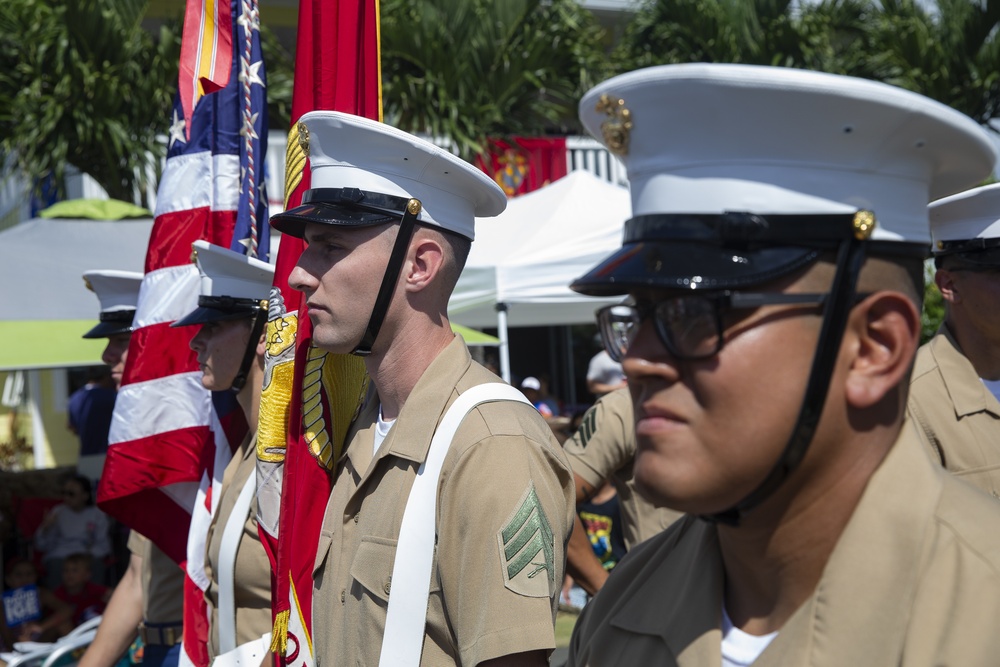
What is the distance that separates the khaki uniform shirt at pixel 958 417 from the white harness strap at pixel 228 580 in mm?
1838

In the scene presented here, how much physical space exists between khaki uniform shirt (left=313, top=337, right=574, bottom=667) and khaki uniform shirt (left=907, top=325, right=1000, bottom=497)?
1012 mm

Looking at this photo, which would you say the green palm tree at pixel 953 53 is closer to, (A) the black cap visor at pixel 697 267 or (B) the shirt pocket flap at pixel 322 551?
(B) the shirt pocket flap at pixel 322 551

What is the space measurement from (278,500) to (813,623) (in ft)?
6.15

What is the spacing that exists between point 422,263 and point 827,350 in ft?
4.24

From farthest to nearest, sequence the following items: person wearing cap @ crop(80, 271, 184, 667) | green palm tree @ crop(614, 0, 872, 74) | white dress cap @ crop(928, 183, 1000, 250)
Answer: green palm tree @ crop(614, 0, 872, 74)
person wearing cap @ crop(80, 271, 184, 667)
white dress cap @ crop(928, 183, 1000, 250)

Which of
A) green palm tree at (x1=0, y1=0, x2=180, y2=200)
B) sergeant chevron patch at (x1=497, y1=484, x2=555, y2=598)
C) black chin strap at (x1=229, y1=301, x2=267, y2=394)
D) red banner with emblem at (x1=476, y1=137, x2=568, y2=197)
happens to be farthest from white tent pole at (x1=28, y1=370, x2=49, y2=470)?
sergeant chevron patch at (x1=497, y1=484, x2=555, y2=598)

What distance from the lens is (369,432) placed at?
2.46m

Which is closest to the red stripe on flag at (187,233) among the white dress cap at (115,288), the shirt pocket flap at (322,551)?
the white dress cap at (115,288)

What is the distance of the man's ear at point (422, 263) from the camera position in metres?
2.35

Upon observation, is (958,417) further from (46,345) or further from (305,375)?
(46,345)

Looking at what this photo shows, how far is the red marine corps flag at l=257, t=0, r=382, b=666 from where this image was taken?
2.60 meters

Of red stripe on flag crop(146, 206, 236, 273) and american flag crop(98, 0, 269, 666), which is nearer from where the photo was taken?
american flag crop(98, 0, 269, 666)

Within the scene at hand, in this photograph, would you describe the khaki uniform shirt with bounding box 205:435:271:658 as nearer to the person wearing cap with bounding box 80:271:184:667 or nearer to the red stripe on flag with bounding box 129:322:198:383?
the person wearing cap with bounding box 80:271:184:667

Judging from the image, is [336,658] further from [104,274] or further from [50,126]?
[50,126]
